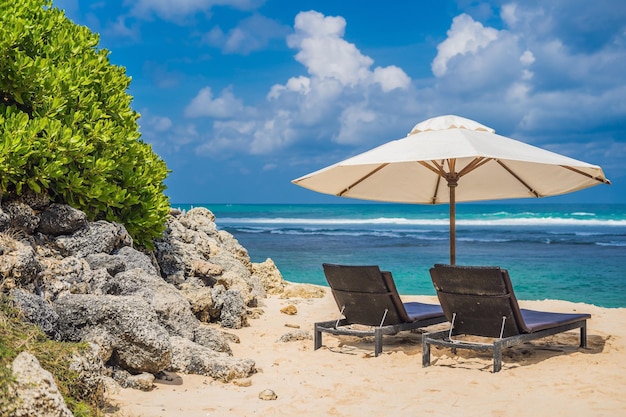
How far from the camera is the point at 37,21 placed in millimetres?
7719

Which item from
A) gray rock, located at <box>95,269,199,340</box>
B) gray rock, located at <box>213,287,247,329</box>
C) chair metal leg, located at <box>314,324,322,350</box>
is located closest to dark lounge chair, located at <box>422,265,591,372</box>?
chair metal leg, located at <box>314,324,322,350</box>

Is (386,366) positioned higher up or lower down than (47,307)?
lower down

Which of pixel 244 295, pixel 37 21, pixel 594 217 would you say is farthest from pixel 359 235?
pixel 37 21

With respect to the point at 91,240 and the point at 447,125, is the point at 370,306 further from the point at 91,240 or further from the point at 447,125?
the point at 91,240

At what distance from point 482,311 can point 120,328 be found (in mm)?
3384

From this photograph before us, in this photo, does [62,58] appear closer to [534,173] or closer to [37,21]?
[37,21]

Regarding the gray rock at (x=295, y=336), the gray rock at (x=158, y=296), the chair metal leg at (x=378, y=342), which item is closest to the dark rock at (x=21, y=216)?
the gray rock at (x=158, y=296)

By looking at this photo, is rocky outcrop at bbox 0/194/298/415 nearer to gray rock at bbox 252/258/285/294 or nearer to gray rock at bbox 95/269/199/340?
gray rock at bbox 95/269/199/340

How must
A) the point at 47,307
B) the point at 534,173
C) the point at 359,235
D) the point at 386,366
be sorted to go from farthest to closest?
the point at 359,235 < the point at 534,173 < the point at 386,366 < the point at 47,307

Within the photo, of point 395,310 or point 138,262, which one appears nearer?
point 395,310

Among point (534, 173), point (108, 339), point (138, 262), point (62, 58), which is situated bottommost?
point (108, 339)

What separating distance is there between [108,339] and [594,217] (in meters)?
56.9

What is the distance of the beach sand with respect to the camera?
5.06m

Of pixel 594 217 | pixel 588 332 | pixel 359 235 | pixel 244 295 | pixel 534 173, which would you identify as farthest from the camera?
pixel 594 217
